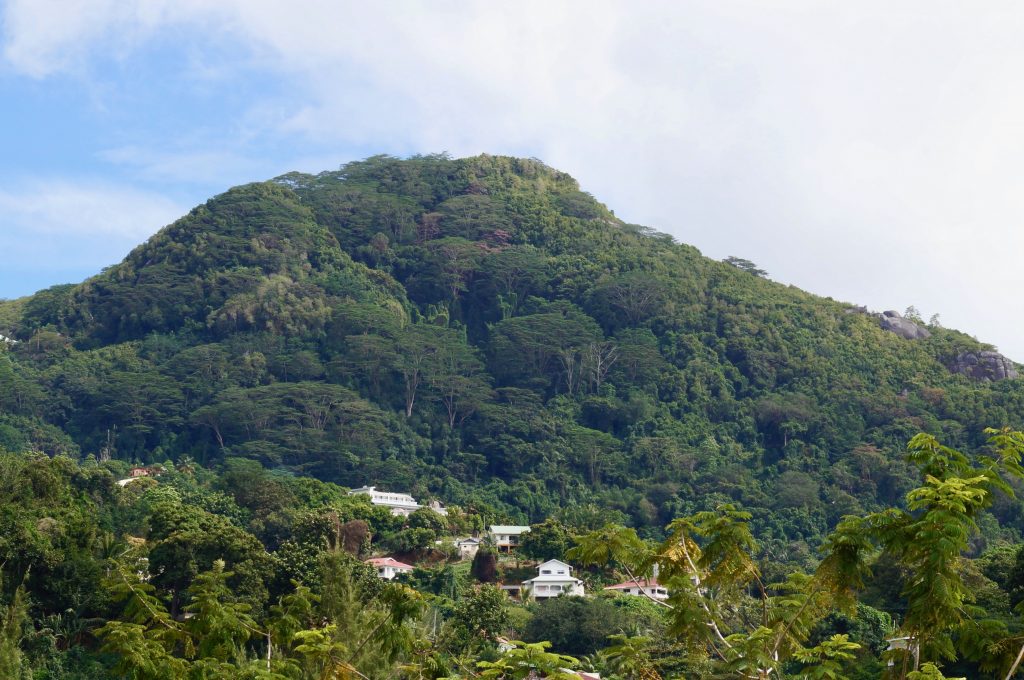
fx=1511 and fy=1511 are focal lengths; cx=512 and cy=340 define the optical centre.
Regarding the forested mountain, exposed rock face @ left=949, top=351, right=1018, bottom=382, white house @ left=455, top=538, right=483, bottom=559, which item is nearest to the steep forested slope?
the forested mountain

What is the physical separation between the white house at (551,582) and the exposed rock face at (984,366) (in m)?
48.5

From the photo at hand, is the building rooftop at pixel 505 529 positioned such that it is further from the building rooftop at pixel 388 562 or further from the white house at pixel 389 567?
the white house at pixel 389 567

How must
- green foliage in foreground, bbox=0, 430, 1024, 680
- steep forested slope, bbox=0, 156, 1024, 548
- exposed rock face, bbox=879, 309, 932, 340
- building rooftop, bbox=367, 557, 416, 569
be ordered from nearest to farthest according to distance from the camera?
green foliage in foreground, bbox=0, 430, 1024, 680, building rooftop, bbox=367, 557, 416, 569, steep forested slope, bbox=0, 156, 1024, 548, exposed rock face, bbox=879, 309, 932, 340

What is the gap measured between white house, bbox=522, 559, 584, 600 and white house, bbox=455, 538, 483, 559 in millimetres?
6600

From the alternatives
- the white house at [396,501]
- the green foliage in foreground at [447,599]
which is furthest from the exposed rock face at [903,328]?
the white house at [396,501]

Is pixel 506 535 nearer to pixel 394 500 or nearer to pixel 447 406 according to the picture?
pixel 394 500

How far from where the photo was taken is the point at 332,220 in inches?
4557

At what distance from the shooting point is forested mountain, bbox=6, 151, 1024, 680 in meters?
44.7

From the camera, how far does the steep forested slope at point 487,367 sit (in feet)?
286

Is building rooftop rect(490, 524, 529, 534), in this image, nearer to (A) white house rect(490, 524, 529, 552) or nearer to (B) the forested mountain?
(A) white house rect(490, 524, 529, 552)

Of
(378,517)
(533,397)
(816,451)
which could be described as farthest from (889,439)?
(378,517)

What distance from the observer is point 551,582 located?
185 feet

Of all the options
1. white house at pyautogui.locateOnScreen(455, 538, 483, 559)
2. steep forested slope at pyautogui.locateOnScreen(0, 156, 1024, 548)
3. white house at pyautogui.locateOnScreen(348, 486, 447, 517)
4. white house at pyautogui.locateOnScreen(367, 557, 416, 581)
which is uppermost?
steep forested slope at pyautogui.locateOnScreen(0, 156, 1024, 548)

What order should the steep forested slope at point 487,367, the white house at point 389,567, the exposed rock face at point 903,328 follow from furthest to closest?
the exposed rock face at point 903,328, the steep forested slope at point 487,367, the white house at point 389,567
